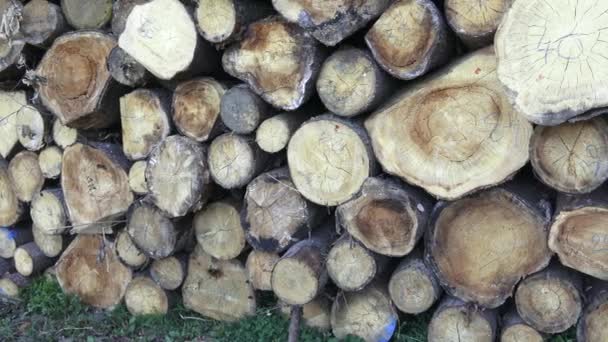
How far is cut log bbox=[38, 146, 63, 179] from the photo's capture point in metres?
3.92

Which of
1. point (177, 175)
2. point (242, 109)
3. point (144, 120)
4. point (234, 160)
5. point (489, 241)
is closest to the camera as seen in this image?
point (489, 241)

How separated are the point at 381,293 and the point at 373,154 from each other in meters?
0.73

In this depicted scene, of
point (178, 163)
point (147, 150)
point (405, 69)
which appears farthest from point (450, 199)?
point (147, 150)

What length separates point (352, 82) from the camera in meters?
2.92

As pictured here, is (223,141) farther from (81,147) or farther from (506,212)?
(506,212)

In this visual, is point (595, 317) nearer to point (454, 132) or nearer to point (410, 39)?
point (454, 132)

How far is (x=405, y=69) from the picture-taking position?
9.15 ft

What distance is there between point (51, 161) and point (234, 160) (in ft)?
4.32

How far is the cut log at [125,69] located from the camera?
343cm

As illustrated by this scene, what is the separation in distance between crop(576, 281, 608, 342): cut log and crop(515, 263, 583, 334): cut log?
0.05 metres

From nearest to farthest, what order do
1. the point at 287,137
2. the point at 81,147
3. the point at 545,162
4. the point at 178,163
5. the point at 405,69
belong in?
the point at 545,162 < the point at 405,69 < the point at 287,137 < the point at 178,163 < the point at 81,147

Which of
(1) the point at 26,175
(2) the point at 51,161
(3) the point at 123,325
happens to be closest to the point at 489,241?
(3) the point at 123,325

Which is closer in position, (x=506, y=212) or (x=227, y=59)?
A: (x=506, y=212)

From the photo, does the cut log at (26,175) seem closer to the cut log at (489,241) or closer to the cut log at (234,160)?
the cut log at (234,160)
